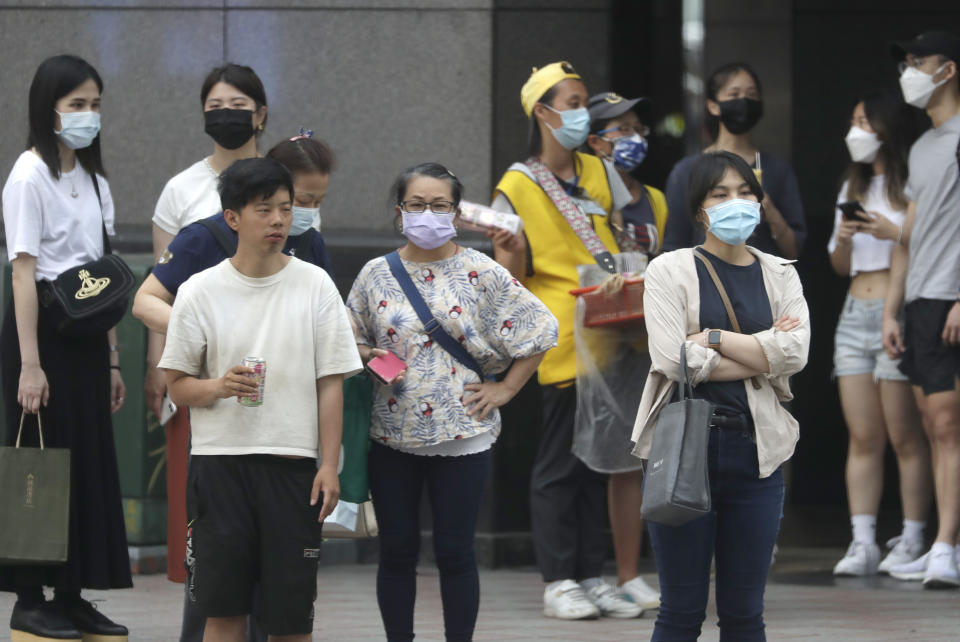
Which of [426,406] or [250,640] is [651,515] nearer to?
[426,406]

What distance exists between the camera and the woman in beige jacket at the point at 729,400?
181 inches

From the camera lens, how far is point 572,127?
667 centimetres

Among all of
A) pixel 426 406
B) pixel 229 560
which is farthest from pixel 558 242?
pixel 229 560

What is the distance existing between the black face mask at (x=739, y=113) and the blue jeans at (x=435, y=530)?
244cm

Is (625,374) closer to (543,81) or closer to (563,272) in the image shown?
(563,272)

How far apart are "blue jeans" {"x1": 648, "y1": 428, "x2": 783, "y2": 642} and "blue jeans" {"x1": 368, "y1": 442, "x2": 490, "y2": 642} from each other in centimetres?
79

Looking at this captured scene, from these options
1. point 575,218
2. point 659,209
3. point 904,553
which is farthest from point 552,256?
point 904,553

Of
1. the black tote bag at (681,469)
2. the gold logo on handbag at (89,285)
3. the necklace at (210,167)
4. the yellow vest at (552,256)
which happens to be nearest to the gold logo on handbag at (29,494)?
the gold logo on handbag at (89,285)

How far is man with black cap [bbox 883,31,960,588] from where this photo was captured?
7.11m

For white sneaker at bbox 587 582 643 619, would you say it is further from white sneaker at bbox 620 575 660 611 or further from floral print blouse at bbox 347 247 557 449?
floral print blouse at bbox 347 247 557 449

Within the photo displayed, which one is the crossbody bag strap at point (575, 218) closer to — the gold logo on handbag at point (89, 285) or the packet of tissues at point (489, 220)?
the packet of tissues at point (489, 220)

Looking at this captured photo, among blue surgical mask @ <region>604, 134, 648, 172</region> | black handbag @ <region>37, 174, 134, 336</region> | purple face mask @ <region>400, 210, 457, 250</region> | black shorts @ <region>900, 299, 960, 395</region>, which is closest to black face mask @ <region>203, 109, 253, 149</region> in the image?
black handbag @ <region>37, 174, 134, 336</region>

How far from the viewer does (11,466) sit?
5574 mm

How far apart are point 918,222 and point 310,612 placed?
380 cm
